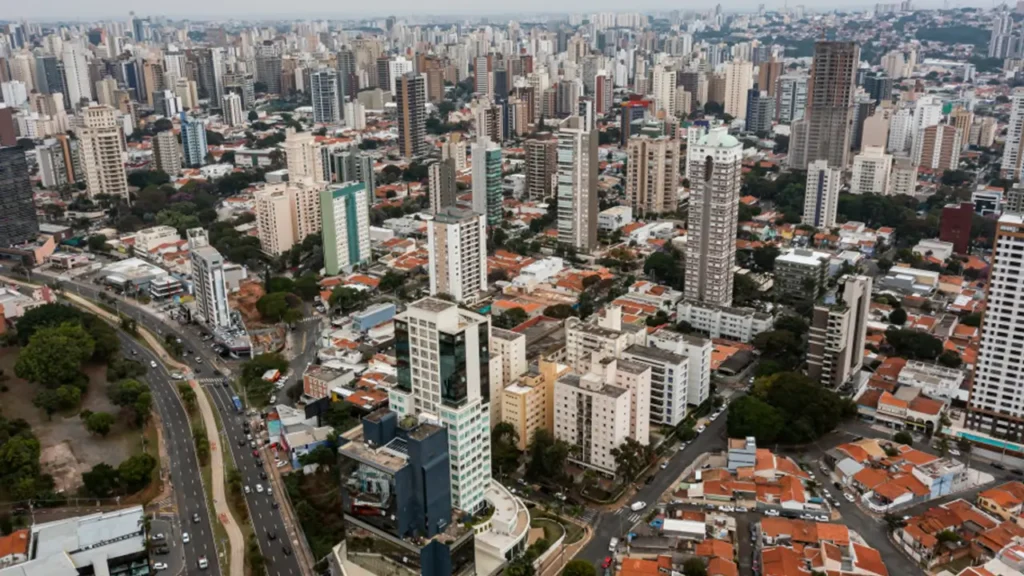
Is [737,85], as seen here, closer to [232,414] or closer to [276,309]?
[276,309]

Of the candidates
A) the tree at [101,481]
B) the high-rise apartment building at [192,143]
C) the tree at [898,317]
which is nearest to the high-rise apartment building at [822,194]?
the tree at [898,317]

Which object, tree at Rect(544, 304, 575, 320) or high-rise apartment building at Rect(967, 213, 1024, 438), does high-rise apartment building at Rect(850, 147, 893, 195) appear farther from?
high-rise apartment building at Rect(967, 213, 1024, 438)

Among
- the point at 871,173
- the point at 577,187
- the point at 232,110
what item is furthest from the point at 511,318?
the point at 232,110

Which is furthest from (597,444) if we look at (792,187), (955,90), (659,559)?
(955,90)

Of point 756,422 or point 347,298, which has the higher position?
point 347,298

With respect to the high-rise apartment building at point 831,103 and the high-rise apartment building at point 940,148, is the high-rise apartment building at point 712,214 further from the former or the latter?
the high-rise apartment building at point 940,148

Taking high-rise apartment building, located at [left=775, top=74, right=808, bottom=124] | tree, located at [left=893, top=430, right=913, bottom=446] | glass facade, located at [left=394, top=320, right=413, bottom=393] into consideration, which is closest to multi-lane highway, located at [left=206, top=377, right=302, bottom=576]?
glass facade, located at [left=394, top=320, right=413, bottom=393]

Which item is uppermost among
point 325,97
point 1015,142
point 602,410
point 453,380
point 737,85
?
point 737,85
